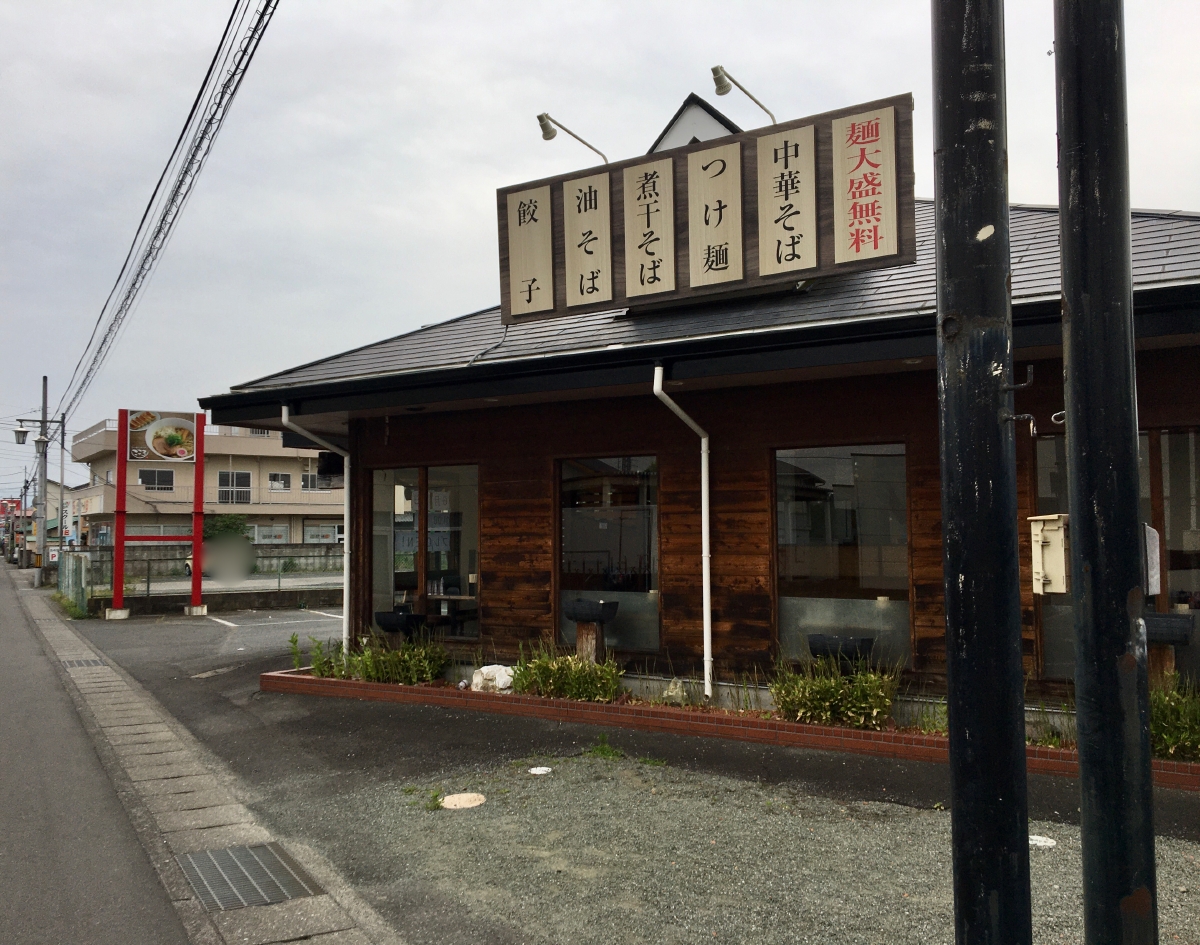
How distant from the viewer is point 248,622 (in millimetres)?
20953

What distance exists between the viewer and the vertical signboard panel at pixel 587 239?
9.61 meters

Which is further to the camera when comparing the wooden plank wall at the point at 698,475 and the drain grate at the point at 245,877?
the wooden plank wall at the point at 698,475

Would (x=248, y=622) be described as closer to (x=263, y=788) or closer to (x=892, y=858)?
(x=263, y=788)

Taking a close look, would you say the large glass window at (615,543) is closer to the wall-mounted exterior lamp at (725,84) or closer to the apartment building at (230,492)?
the wall-mounted exterior lamp at (725,84)

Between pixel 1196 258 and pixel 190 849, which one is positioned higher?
pixel 1196 258

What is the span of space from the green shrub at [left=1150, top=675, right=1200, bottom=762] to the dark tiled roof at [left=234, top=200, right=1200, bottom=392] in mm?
2918

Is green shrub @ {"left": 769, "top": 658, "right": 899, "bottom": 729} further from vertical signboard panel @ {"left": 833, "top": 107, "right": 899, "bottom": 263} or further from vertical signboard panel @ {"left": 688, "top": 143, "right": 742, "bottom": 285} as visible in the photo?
vertical signboard panel @ {"left": 688, "top": 143, "right": 742, "bottom": 285}

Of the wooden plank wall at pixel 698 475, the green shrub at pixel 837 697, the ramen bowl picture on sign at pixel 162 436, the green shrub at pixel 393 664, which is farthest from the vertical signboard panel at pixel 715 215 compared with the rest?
the ramen bowl picture on sign at pixel 162 436

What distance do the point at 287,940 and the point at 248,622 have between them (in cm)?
1798

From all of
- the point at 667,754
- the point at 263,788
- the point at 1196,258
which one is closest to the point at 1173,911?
the point at 667,754

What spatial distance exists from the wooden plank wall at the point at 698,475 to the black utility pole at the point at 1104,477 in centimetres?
511

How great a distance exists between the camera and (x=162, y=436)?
72.5 ft

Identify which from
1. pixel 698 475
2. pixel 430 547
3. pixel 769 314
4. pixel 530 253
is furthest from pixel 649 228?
pixel 430 547

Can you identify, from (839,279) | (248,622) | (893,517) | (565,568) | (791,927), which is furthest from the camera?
(248,622)
